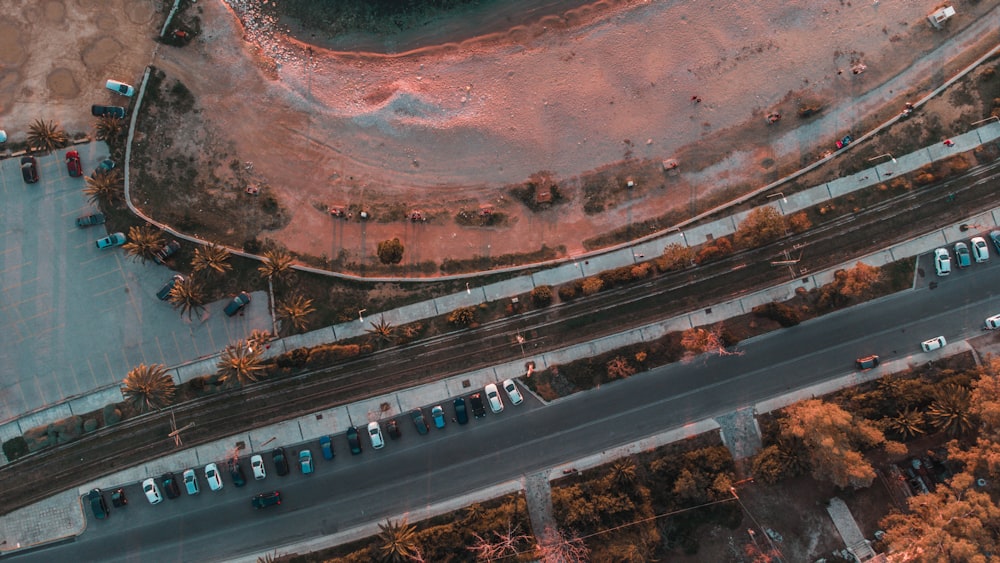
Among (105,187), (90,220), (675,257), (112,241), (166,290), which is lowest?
(675,257)

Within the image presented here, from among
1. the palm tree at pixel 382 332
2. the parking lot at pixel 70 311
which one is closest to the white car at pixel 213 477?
the parking lot at pixel 70 311

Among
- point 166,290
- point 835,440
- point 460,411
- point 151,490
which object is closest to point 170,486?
→ point 151,490

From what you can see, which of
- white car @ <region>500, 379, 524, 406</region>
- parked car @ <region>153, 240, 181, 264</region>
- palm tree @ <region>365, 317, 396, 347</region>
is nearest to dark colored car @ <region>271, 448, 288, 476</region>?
palm tree @ <region>365, 317, 396, 347</region>

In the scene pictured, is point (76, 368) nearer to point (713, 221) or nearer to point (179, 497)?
point (179, 497)

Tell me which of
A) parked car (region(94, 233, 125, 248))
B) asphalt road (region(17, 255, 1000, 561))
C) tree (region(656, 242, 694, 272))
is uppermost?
parked car (region(94, 233, 125, 248))

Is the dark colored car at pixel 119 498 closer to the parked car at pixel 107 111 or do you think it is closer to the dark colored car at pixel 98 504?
the dark colored car at pixel 98 504

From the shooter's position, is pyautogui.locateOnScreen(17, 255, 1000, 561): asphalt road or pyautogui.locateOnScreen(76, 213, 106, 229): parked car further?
pyautogui.locateOnScreen(76, 213, 106, 229): parked car

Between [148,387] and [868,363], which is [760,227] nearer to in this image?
[868,363]

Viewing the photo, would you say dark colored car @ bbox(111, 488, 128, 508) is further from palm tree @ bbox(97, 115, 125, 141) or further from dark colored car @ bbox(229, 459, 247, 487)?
palm tree @ bbox(97, 115, 125, 141)
